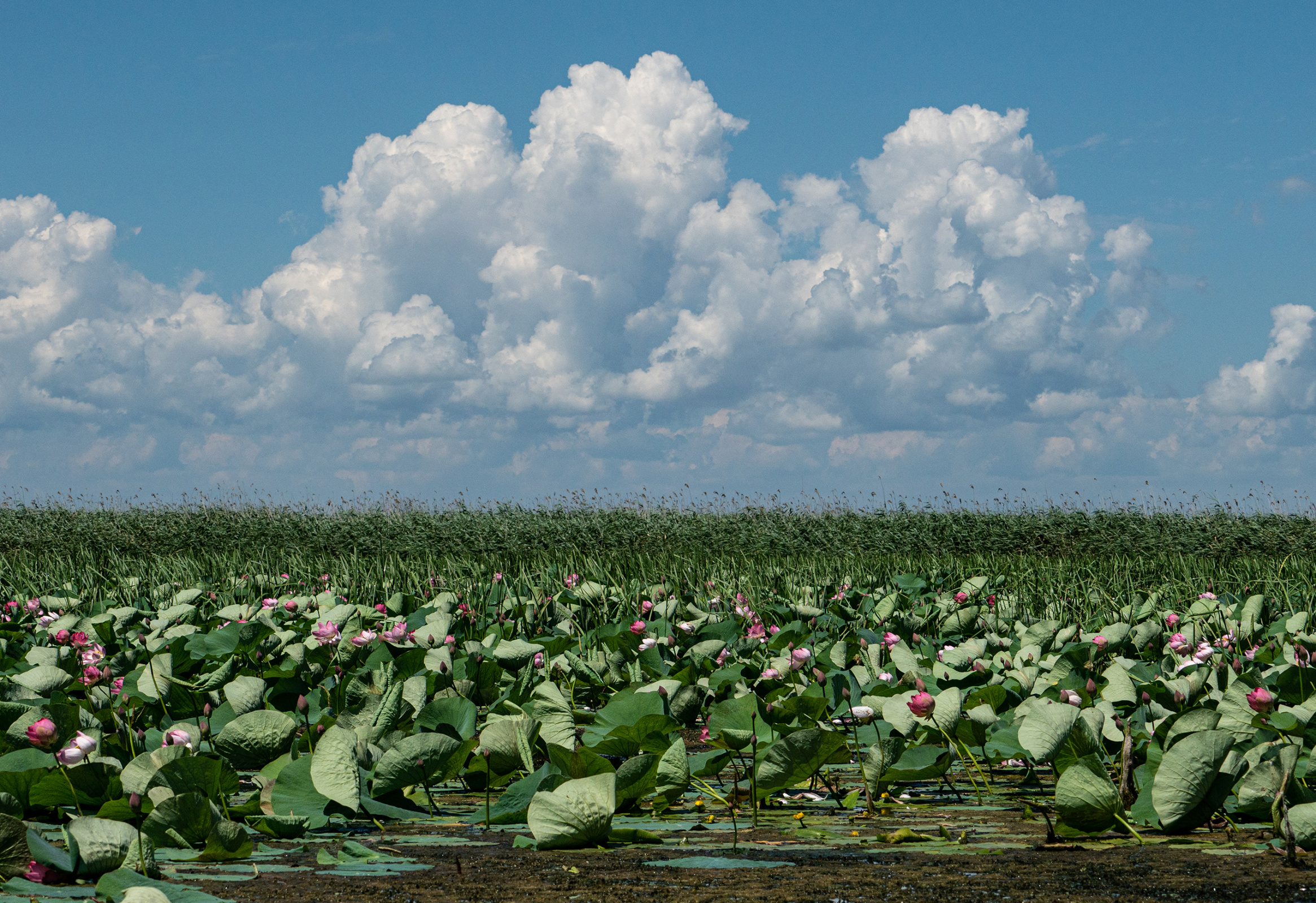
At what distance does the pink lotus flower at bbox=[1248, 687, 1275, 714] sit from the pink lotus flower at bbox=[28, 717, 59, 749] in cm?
301

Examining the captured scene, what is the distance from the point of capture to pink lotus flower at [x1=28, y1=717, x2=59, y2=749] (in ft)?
6.97

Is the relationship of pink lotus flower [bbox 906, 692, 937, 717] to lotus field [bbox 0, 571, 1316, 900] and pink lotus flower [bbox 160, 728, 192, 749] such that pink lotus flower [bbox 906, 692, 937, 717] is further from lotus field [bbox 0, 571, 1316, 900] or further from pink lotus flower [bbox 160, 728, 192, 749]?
pink lotus flower [bbox 160, 728, 192, 749]

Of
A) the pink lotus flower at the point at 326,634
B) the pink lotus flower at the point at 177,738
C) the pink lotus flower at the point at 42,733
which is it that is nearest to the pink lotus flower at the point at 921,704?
the pink lotus flower at the point at 177,738

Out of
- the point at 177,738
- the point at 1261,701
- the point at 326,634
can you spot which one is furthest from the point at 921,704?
the point at 326,634

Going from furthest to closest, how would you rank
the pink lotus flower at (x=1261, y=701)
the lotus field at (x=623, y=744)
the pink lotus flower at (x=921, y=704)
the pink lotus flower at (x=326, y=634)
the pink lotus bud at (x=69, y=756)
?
the pink lotus flower at (x=326, y=634)
the pink lotus flower at (x=1261, y=701)
the pink lotus flower at (x=921, y=704)
the pink lotus bud at (x=69, y=756)
the lotus field at (x=623, y=744)

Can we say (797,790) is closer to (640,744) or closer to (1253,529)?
(640,744)

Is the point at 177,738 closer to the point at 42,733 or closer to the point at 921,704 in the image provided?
the point at 42,733

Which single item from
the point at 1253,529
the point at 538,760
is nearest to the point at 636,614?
the point at 538,760

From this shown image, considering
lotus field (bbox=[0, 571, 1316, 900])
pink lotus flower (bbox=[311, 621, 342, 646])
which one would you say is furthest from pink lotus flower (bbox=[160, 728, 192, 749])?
pink lotus flower (bbox=[311, 621, 342, 646])

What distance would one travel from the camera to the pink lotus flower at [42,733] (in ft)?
6.97

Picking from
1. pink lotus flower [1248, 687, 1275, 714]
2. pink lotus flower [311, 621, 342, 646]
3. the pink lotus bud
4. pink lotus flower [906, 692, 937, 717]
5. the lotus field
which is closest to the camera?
the lotus field

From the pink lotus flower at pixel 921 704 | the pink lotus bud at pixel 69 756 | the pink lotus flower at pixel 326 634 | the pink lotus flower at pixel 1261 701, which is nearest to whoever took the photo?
the pink lotus bud at pixel 69 756

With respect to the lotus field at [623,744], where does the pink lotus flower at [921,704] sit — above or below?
above

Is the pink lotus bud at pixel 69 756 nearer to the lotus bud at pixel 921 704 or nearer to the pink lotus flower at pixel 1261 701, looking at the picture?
the lotus bud at pixel 921 704
